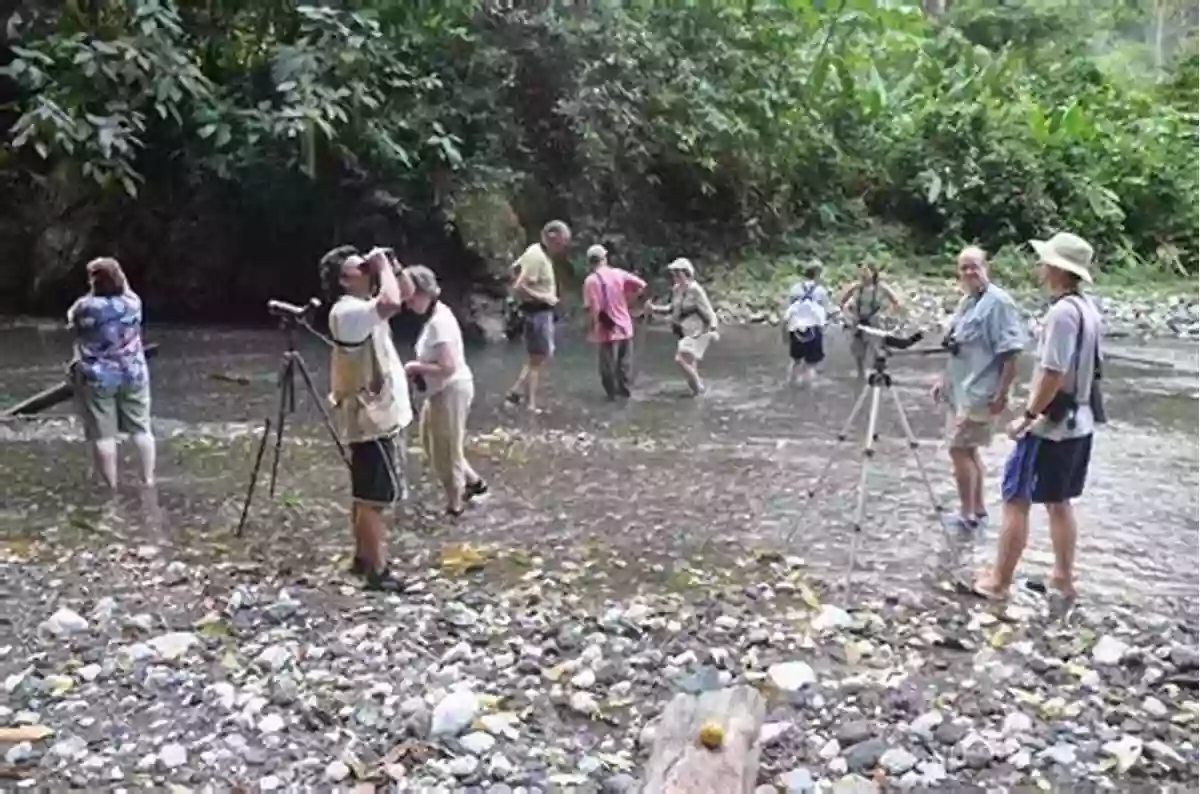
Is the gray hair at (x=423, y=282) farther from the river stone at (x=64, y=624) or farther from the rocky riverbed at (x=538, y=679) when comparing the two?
the river stone at (x=64, y=624)

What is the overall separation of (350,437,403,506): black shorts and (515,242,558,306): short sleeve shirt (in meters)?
6.28

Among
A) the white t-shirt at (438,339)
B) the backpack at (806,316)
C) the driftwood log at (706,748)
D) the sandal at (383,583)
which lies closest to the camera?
the driftwood log at (706,748)

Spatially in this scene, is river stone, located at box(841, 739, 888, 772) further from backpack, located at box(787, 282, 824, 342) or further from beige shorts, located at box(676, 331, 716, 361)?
backpack, located at box(787, 282, 824, 342)

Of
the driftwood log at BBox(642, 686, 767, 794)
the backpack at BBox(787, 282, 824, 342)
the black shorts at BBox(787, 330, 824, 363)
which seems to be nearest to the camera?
the driftwood log at BBox(642, 686, 767, 794)

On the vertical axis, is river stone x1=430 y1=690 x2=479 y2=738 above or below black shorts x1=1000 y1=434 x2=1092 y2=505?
below

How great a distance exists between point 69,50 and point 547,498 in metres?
10.2

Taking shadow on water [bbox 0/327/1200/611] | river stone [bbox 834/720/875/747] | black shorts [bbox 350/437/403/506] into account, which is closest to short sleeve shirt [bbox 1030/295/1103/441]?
shadow on water [bbox 0/327/1200/611]

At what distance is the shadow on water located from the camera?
842 cm

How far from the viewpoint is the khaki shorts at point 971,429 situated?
7.99 meters

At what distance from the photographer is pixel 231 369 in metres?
15.9

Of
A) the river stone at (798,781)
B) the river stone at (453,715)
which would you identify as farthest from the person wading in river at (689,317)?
the river stone at (798,781)

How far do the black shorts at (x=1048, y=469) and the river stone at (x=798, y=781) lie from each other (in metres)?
2.58

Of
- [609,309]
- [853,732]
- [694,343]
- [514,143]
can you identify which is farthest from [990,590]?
[514,143]

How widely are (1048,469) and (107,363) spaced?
6.05 metres
